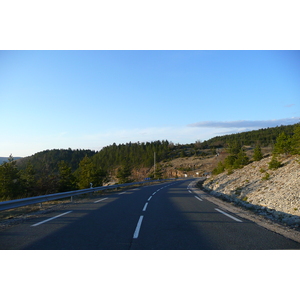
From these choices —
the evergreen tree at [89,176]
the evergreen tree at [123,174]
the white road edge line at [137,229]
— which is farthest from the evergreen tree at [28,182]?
the white road edge line at [137,229]

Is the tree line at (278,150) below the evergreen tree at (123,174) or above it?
above

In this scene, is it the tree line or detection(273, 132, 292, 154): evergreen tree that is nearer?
the tree line

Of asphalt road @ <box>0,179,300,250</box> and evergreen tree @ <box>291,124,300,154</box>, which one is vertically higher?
evergreen tree @ <box>291,124,300,154</box>

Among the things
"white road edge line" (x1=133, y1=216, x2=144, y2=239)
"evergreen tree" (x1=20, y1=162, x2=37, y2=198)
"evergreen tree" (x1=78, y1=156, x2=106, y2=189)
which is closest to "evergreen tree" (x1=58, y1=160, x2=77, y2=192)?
"evergreen tree" (x1=78, y1=156, x2=106, y2=189)

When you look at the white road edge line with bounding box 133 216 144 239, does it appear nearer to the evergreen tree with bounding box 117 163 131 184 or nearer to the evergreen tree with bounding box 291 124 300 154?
the evergreen tree with bounding box 291 124 300 154

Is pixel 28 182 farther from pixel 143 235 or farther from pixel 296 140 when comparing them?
pixel 296 140

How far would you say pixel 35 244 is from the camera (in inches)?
221

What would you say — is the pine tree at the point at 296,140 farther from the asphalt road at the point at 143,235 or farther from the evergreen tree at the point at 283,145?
the asphalt road at the point at 143,235

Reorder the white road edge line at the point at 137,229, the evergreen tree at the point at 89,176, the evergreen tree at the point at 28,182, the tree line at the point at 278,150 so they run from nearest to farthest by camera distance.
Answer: the white road edge line at the point at 137,229 < the tree line at the point at 278,150 < the evergreen tree at the point at 28,182 < the evergreen tree at the point at 89,176

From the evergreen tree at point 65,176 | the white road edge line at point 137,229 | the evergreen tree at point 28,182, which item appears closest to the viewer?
the white road edge line at point 137,229

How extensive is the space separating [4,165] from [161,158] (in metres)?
95.0

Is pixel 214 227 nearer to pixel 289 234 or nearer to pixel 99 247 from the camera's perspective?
pixel 289 234

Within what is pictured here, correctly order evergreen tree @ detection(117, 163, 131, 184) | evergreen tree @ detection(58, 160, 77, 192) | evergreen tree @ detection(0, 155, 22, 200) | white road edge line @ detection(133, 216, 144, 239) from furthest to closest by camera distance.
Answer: evergreen tree @ detection(117, 163, 131, 184)
evergreen tree @ detection(58, 160, 77, 192)
evergreen tree @ detection(0, 155, 22, 200)
white road edge line @ detection(133, 216, 144, 239)

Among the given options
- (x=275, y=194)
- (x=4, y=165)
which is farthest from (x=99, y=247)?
(x=4, y=165)
